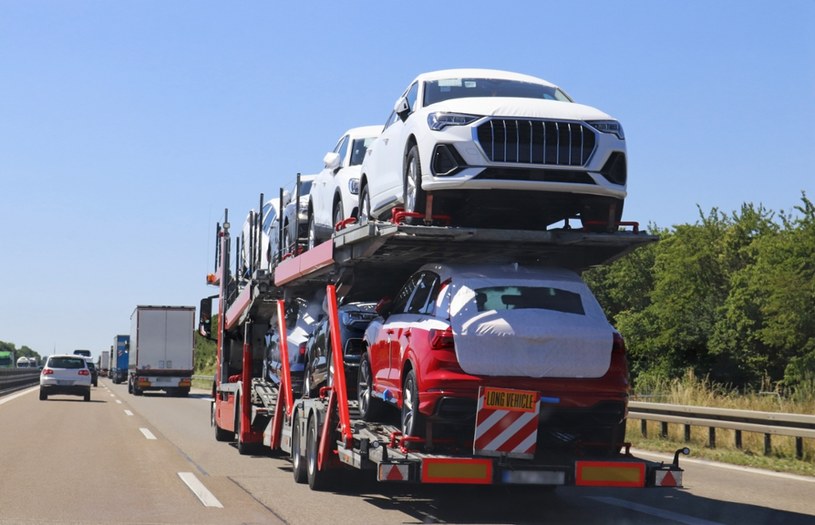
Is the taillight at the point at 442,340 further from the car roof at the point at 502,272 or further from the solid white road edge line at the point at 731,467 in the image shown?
the solid white road edge line at the point at 731,467

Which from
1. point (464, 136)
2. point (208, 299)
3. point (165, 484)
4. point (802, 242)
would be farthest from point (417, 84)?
point (802, 242)

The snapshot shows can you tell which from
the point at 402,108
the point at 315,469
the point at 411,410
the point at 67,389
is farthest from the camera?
the point at 67,389

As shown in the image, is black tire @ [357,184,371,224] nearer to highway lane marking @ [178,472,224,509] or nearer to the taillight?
highway lane marking @ [178,472,224,509]

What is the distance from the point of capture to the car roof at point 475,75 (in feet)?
38.2

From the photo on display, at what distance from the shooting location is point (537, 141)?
995 centimetres

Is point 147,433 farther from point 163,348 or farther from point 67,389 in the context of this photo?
point 163,348

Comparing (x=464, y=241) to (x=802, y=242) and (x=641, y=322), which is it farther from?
(x=641, y=322)

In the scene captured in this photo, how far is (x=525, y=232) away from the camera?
32.3 ft

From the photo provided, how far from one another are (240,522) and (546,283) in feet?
10.5

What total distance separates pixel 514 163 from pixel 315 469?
3868 millimetres

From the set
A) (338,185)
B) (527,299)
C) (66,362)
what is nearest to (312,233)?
(338,185)

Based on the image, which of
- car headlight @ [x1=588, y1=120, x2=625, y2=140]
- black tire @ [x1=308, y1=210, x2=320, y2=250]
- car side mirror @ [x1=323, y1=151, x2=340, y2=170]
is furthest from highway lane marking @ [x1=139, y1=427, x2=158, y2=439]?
car headlight @ [x1=588, y1=120, x2=625, y2=140]

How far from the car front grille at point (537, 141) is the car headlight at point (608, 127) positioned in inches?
4.1

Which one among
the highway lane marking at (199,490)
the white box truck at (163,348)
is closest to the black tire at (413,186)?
the highway lane marking at (199,490)
